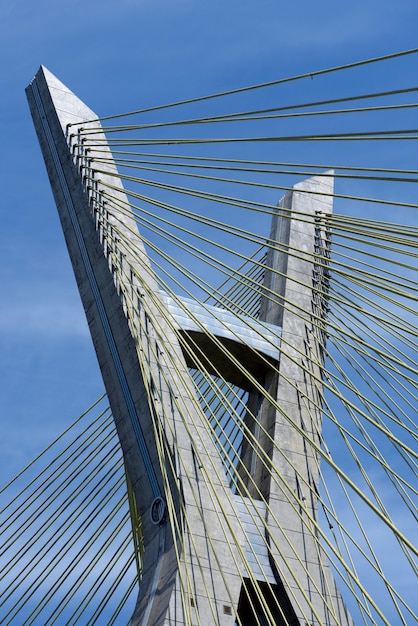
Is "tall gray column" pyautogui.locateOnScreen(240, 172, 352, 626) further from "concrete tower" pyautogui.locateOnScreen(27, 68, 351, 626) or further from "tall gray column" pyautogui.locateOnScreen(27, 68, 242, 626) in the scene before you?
"tall gray column" pyautogui.locateOnScreen(27, 68, 242, 626)

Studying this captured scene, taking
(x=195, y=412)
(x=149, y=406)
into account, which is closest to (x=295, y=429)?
(x=195, y=412)

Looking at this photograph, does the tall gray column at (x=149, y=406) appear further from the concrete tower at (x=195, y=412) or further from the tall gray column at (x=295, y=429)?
the tall gray column at (x=295, y=429)

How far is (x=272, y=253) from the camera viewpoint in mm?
24547

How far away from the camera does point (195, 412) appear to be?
2014 centimetres

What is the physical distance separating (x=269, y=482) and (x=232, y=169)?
187 inches

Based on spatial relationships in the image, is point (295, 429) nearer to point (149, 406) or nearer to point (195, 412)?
point (195, 412)

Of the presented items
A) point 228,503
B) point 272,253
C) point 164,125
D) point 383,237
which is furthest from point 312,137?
point 272,253

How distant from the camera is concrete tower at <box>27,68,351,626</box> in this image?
61.6 feet

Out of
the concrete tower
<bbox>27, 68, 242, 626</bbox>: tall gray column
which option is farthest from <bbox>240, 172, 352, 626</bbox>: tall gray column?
<bbox>27, 68, 242, 626</bbox>: tall gray column

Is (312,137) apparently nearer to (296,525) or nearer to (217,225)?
(217,225)

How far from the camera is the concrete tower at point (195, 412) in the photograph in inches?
739

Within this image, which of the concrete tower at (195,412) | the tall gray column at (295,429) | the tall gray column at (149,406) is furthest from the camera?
the tall gray column at (295,429)

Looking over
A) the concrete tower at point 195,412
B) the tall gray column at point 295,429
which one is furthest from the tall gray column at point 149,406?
the tall gray column at point 295,429

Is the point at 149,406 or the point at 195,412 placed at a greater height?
the point at 195,412
